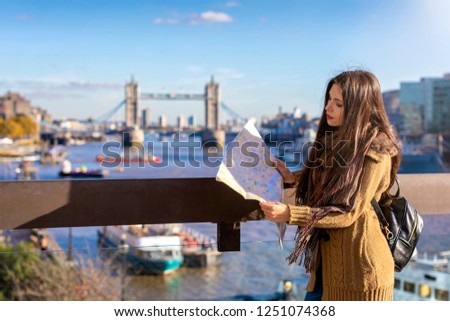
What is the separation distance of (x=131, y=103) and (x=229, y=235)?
65919mm

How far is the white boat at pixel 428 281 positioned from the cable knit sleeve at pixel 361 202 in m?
1.42

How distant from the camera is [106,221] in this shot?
6.27ft

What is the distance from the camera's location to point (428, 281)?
3.89 meters

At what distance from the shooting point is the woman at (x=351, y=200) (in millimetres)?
1631

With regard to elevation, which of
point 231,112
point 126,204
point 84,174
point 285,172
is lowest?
point 84,174

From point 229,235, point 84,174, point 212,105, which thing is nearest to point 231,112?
point 212,105

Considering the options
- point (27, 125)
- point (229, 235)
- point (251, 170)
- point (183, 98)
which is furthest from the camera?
point (27, 125)

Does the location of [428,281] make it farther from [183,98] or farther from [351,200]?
[183,98]

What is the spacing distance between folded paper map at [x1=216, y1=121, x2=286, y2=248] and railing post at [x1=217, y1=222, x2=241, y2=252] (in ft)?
0.80

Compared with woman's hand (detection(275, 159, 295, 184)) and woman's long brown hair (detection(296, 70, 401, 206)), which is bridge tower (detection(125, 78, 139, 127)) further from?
woman's long brown hair (detection(296, 70, 401, 206))

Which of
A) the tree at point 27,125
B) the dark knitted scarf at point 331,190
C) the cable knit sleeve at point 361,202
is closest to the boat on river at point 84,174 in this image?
the tree at point 27,125

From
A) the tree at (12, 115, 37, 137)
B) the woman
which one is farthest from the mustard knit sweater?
the tree at (12, 115, 37, 137)

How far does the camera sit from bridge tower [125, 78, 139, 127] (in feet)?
214

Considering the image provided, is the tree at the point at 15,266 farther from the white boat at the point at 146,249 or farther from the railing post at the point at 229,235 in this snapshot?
the railing post at the point at 229,235
